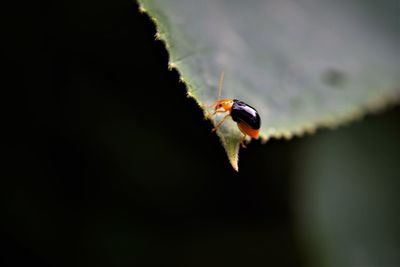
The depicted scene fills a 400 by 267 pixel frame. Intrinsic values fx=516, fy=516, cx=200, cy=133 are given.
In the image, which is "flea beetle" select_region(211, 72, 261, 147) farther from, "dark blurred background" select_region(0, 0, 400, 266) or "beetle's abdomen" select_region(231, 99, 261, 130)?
"dark blurred background" select_region(0, 0, 400, 266)

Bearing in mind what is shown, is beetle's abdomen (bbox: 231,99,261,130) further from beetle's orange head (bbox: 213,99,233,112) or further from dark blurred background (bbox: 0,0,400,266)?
dark blurred background (bbox: 0,0,400,266)

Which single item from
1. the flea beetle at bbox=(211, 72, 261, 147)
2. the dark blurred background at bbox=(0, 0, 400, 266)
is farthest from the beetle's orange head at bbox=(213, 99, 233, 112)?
the dark blurred background at bbox=(0, 0, 400, 266)

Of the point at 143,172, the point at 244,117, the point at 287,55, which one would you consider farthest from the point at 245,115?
the point at 143,172

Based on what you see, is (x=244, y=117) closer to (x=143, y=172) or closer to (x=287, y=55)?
(x=287, y=55)

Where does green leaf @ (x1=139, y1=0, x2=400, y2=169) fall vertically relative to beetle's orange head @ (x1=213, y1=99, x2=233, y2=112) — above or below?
above

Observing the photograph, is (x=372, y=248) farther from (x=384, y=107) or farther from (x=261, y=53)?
(x=261, y=53)

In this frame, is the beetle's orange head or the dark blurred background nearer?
the beetle's orange head

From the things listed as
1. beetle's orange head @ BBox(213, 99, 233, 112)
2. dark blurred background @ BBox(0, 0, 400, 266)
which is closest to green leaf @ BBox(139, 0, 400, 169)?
beetle's orange head @ BBox(213, 99, 233, 112)
